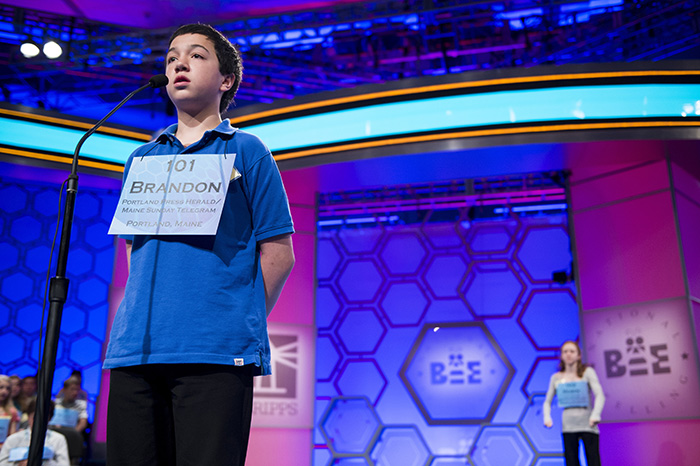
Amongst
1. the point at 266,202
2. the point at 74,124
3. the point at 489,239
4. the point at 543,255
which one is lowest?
the point at 266,202

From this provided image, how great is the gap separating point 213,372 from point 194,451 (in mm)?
140

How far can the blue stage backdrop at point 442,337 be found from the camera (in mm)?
6965

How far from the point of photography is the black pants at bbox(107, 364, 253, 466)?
115cm

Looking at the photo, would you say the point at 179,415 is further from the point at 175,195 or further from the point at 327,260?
the point at 327,260

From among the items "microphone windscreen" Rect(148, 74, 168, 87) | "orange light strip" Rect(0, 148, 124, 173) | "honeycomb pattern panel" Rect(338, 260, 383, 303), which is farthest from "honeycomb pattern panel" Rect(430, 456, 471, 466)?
"microphone windscreen" Rect(148, 74, 168, 87)

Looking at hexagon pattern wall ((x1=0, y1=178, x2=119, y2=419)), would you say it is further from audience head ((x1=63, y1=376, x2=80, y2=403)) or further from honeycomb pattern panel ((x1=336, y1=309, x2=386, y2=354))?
honeycomb pattern panel ((x1=336, y1=309, x2=386, y2=354))

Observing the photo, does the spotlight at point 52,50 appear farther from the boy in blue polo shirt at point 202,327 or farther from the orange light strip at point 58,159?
the boy in blue polo shirt at point 202,327

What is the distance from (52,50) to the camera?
6797 millimetres

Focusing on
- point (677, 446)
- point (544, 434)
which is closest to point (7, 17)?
point (544, 434)

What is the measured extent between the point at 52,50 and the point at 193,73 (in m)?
6.23

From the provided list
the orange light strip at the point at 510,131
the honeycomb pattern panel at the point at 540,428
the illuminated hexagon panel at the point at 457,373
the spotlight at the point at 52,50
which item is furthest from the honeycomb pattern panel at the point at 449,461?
the spotlight at the point at 52,50

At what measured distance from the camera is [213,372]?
1.18m

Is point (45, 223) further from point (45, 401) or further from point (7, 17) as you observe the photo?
point (45, 401)

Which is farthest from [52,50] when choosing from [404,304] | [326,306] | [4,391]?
[404,304]
